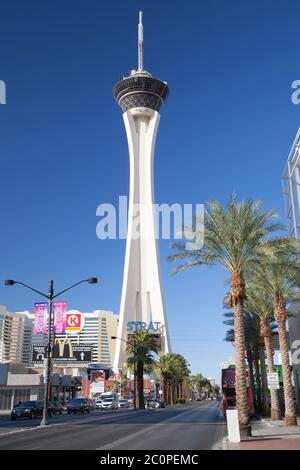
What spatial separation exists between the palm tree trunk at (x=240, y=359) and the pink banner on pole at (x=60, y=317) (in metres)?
46.3

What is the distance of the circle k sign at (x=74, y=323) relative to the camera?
84.3m

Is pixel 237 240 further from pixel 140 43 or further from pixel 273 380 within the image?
pixel 140 43

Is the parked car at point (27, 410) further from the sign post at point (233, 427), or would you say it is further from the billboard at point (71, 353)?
the billboard at point (71, 353)

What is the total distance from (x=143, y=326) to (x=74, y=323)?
104 ft

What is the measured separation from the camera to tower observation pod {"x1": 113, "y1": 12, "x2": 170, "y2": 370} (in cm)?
11550

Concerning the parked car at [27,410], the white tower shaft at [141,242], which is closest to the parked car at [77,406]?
the parked car at [27,410]

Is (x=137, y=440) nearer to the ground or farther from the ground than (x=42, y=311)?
nearer to the ground

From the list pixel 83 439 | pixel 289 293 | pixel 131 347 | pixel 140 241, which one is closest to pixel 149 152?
pixel 140 241

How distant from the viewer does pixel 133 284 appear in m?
120

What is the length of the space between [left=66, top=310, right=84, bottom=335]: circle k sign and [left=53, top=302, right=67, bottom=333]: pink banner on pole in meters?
18.1

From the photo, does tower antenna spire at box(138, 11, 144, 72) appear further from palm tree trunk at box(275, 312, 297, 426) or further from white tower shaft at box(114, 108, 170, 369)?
palm tree trunk at box(275, 312, 297, 426)
